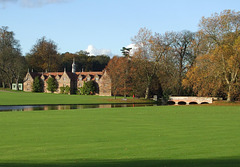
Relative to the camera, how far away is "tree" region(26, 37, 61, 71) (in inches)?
4656

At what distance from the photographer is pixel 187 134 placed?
50.9 feet

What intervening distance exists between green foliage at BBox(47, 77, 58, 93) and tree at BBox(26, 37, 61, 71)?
16164 mm

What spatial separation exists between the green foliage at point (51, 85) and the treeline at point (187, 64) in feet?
83.3

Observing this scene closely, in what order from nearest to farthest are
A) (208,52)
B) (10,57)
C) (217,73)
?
1. (217,73)
2. (208,52)
3. (10,57)

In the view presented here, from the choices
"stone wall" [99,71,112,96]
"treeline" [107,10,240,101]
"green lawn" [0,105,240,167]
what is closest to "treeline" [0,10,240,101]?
"treeline" [107,10,240,101]

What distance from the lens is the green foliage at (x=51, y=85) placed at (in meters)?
102

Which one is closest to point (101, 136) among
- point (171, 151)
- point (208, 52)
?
point (171, 151)

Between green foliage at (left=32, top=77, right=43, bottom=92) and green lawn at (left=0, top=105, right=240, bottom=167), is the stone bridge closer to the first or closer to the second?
green lawn at (left=0, top=105, right=240, bottom=167)

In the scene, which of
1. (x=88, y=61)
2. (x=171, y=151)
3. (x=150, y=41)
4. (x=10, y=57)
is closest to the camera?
(x=171, y=151)

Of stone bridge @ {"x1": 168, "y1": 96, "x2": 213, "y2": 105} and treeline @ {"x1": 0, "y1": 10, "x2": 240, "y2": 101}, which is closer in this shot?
treeline @ {"x1": 0, "y1": 10, "x2": 240, "y2": 101}

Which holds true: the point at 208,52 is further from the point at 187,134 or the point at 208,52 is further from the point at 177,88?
the point at 187,134

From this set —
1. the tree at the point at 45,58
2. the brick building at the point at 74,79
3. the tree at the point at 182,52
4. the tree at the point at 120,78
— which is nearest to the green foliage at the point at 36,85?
the brick building at the point at 74,79

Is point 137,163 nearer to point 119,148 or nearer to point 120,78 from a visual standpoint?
point 119,148

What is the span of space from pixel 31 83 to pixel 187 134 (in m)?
96.7
